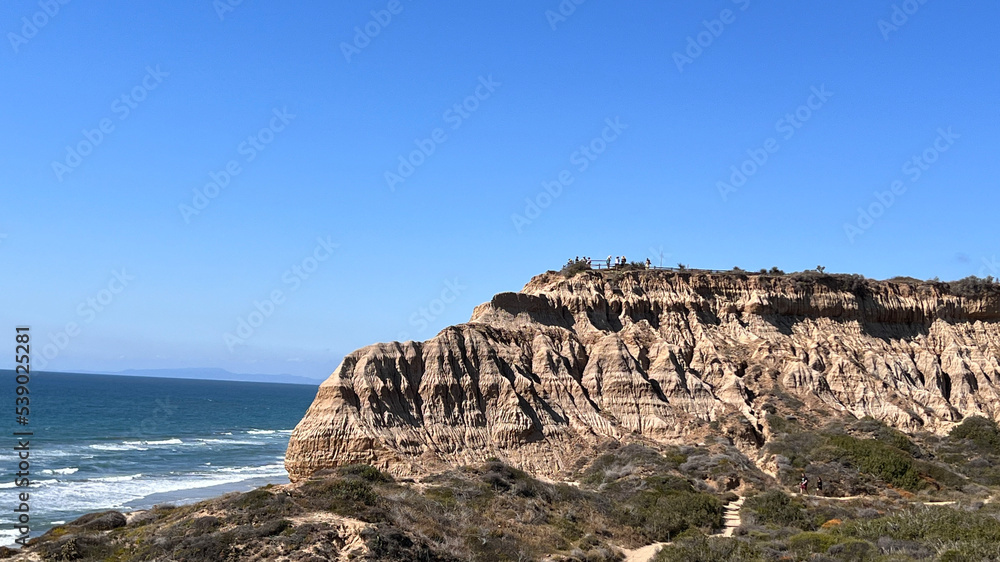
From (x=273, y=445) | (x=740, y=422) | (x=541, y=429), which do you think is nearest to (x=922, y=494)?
(x=740, y=422)

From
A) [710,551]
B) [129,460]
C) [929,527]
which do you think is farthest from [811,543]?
[129,460]

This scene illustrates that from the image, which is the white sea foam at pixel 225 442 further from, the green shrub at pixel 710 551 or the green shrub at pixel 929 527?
the green shrub at pixel 929 527

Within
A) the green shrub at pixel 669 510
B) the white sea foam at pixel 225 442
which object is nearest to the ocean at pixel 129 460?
the white sea foam at pixel 225 442

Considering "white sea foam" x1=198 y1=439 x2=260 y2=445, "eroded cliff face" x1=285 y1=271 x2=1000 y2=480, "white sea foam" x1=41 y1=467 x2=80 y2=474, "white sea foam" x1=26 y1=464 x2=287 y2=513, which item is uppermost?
"eroded cliff face" x1=285 y1=271 x2=1000 y2=480

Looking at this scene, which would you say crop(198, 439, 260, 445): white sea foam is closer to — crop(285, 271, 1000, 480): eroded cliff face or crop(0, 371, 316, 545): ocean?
crop(0, 371, 316, 545): ocean

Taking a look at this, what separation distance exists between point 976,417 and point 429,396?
30519 mm

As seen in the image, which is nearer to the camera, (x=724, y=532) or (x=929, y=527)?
(x=929, y=527)

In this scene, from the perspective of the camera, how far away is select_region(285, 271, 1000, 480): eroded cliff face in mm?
34875

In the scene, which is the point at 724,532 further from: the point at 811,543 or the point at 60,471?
the point at 60,471

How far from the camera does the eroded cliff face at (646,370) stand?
1373 inches

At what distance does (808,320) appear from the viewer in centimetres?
5184

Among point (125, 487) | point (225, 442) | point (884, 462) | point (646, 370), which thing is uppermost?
point (646, 370)

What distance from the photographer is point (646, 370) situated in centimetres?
4428

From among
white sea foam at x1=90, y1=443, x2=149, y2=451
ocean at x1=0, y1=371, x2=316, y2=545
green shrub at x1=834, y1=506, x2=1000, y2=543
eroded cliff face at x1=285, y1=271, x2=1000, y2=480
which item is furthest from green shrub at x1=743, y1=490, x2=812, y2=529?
white sea foam at x1=90, y1=443, x2=149, y2=451
